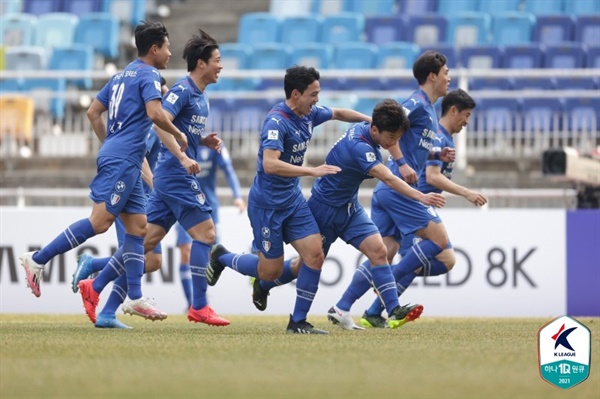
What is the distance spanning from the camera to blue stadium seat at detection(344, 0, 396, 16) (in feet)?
81.8

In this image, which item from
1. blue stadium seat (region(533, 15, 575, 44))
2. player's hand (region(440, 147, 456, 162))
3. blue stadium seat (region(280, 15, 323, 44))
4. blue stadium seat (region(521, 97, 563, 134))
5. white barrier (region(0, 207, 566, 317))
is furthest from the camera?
blue stadium seat (region(280, 15, 323, 44))

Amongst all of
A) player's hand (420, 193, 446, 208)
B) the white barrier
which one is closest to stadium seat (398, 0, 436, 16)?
the white barrier

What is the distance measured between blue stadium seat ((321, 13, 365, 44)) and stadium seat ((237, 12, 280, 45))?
981mm

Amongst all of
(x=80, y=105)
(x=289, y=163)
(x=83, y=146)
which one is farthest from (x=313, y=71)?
(x=80, y=105)

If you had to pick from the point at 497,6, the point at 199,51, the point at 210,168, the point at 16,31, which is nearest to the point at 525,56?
the point at 497,6

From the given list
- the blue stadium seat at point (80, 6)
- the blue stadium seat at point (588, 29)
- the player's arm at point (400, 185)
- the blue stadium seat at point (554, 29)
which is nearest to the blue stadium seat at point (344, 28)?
the blue stadium seat at point (554, 29)

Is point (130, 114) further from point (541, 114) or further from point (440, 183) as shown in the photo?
point (541, 114)

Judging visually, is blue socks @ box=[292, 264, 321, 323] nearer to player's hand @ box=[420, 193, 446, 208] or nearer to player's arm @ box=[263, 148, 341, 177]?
player's arm @ box=[263, 148, 341, 177]

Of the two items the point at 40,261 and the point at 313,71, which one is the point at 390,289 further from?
the point at 40,261

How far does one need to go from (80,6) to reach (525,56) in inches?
375

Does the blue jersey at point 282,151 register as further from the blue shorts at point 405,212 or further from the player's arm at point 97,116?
the blue shorts at point 405,212

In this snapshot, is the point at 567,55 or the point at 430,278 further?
the point at 567,55

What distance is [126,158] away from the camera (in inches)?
408

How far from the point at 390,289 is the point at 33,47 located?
49.4 feet
